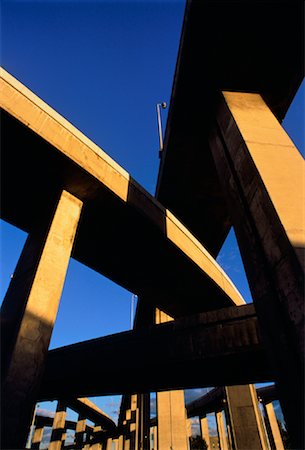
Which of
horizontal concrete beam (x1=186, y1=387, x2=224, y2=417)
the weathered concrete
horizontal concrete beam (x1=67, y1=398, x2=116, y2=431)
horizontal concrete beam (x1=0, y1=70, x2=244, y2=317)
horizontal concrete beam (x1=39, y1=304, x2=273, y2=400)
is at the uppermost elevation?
the weathered concrete

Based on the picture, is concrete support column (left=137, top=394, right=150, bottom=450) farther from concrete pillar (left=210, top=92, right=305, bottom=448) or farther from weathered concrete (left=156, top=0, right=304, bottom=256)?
concrete pillar (left=210, top=92, right=305, bottom=448)

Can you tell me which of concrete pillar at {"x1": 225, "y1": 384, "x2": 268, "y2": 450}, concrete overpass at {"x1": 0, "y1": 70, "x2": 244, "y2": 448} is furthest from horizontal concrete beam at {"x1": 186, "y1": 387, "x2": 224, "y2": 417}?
concrete overpass at {"x1": 0, "y1": 70, "x2": 244, "y2": 448}

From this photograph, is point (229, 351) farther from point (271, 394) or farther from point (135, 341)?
point (271, 394)

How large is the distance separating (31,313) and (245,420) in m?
15.4

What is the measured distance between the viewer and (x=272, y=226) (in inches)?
263

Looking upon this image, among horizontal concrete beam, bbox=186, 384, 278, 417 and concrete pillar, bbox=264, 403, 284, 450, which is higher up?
horizontal concrete beam, bbox=186, 384, 278, 417

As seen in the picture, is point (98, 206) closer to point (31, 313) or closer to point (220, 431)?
point (31, 313)

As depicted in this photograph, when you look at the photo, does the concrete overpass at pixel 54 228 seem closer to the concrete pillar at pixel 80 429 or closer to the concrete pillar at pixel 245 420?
the concrete pillar at pixel 245 420

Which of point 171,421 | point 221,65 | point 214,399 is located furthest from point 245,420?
point 221,65

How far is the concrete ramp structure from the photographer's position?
6.45m

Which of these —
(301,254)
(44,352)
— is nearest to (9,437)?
(44,352)

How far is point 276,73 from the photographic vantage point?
10.9 metres

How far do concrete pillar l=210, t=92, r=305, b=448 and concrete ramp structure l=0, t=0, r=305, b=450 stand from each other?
0.12ft

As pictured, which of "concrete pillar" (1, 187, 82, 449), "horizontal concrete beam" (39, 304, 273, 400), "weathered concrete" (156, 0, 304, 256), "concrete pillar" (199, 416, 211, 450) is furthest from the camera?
"concrete pillar" (199, 416, 211, 450)
